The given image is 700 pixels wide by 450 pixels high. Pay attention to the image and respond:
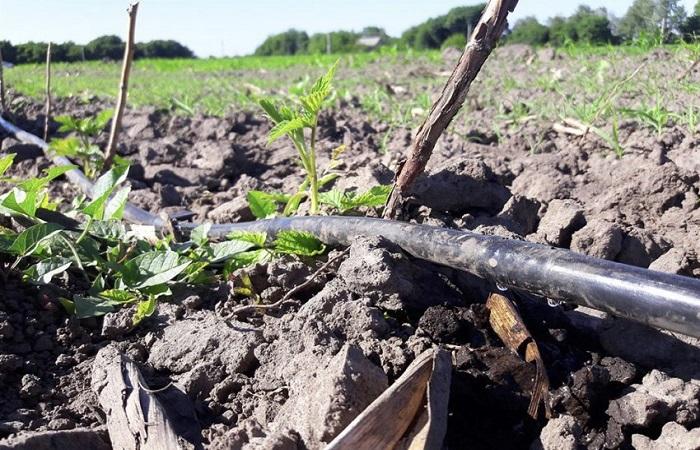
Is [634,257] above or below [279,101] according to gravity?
below

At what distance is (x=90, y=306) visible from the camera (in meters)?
1.97

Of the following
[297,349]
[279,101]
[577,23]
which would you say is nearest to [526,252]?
[297,349]

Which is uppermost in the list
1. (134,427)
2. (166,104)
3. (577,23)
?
(577,23)

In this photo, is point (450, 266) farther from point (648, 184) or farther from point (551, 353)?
point (648, 184)

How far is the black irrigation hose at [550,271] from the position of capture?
129cm

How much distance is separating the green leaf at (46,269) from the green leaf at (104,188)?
175mm

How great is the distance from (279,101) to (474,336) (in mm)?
4546

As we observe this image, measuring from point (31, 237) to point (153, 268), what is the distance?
0.36 m

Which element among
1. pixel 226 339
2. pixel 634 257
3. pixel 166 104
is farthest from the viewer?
pixel 166 104

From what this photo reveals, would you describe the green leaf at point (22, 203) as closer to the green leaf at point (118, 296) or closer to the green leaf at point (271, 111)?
the green leaf at point (118, 296)

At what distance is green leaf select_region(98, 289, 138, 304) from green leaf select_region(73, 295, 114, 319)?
0.01 meters

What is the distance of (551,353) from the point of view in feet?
5.05

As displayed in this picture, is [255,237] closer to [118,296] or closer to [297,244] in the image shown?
[297,244]

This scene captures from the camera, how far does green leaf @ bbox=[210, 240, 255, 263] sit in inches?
84.6
